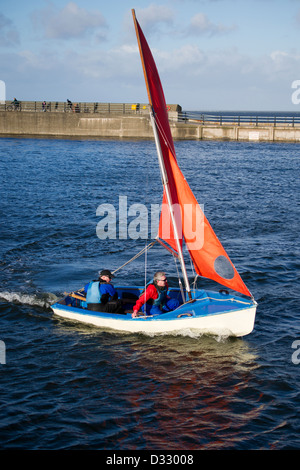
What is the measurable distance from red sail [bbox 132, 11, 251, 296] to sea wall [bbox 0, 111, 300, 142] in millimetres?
49583

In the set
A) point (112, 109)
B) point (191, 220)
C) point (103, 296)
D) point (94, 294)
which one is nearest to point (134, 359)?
point (103, 296)

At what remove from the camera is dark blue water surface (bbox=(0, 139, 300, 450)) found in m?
9.55

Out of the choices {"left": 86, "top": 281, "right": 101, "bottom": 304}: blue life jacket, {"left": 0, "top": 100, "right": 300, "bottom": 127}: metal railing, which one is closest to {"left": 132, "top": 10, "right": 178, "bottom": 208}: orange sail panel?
{"left": 86, "top": 281, "right": 101, "bottom": 304}: blue life jacket

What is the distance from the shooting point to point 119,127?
64.2 meters

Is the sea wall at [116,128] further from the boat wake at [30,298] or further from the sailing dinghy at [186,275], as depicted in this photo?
the sailing dinghy at [186,275]

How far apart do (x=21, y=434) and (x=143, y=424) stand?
218cm

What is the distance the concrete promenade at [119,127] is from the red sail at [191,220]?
4961 cm

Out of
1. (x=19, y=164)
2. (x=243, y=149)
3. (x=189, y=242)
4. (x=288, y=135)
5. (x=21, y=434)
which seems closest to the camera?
(x=21, y=434)

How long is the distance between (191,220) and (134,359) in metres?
3.54

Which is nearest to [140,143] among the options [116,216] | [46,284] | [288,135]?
[288,135]

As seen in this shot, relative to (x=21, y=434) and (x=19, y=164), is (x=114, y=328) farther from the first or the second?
(x=19, y=164)

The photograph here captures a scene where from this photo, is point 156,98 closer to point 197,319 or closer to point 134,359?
point 197,319
